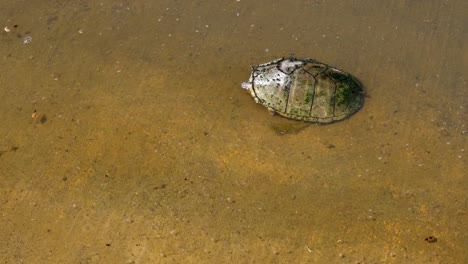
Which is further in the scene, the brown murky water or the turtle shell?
the turtle shell

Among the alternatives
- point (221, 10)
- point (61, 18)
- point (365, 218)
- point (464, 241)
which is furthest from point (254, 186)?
point (61, 18)

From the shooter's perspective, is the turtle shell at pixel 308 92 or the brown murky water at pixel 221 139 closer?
the brown murky water at pixel 221 139

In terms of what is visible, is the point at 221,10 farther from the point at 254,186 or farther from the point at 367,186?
the point at 367,186

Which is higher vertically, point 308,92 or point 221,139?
point 308,92
